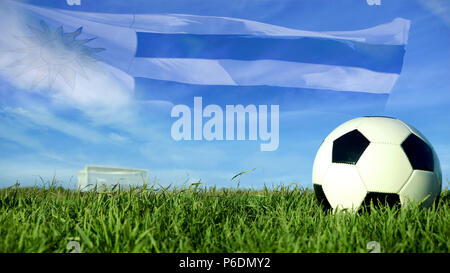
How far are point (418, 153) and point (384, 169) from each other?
0.54 m

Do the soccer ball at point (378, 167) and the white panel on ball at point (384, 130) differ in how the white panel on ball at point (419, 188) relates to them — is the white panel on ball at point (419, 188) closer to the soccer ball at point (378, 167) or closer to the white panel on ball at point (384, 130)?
the soccer ball at point (378, 167)

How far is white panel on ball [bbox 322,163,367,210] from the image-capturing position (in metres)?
3.91

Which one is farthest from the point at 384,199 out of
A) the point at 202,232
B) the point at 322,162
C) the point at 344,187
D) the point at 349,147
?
the point at 202,232

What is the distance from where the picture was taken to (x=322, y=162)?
4285 mm

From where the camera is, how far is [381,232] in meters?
3.03

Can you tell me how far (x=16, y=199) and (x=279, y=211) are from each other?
11.5 ft

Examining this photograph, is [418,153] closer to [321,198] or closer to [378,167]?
[378,167]

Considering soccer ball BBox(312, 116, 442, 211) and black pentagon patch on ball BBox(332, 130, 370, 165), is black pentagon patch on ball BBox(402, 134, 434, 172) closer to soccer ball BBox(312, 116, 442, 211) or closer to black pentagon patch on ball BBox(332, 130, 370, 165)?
soccer ball BBox(312, 116, 442, 211)

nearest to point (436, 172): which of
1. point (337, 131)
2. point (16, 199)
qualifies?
point (337, 131)

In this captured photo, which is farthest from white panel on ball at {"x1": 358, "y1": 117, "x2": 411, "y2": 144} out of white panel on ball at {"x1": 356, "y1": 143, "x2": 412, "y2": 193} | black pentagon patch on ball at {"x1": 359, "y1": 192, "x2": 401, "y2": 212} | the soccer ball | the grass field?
the grass field

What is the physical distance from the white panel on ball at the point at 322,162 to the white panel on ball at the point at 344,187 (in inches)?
3.5

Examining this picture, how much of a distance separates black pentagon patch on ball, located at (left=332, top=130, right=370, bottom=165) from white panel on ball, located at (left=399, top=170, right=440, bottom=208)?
63 centimetres

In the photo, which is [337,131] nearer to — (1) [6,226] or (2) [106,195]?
(2) [106,195]
